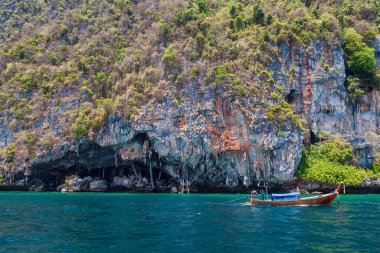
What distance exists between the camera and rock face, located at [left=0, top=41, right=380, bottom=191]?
150ft

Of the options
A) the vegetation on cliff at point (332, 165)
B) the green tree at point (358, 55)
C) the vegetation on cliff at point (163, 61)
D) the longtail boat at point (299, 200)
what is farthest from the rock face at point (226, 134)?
the longtail boat at point (299, 200)

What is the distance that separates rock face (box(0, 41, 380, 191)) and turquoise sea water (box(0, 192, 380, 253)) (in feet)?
57.7

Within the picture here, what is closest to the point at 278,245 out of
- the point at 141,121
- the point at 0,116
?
the point at 141,121

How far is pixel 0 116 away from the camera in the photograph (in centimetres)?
5769

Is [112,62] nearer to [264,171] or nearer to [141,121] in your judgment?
[141,121]

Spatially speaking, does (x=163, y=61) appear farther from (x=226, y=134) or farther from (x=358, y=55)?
(x=358, y=55)

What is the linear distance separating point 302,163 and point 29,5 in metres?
72.7

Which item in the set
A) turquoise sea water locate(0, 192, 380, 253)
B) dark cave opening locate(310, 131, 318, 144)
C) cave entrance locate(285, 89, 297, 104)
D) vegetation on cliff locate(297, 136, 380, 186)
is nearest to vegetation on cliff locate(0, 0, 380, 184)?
dark cave opening locate(310, 131, 318, 144)

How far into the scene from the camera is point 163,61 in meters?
53.2

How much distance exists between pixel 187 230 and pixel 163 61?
1472 inches

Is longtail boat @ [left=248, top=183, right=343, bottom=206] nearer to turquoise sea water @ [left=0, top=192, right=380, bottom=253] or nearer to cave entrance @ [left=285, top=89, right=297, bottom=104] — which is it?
turquoise sea water @ [left=0, top=192, right=380, bottom=253]

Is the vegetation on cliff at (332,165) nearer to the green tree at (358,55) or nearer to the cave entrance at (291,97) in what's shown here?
the cave entrance at (291,97)

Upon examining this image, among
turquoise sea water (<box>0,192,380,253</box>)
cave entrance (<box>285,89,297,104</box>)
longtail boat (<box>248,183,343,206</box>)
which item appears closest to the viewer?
turquoise sea water (<box>0,192,380,253</box>)

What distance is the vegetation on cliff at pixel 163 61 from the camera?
164 ft
